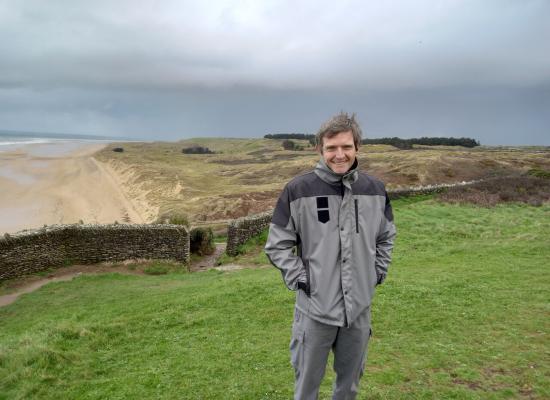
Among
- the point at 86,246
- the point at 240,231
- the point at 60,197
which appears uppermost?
the point at 240,231

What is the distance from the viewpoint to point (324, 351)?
404cm

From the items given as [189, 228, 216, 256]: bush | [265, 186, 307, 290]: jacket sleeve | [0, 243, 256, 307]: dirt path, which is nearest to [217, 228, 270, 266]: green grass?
[0, 243, 256, 307]: dirt path

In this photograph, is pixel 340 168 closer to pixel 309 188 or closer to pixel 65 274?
pixel 309 188

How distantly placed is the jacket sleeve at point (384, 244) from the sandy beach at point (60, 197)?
31.9m

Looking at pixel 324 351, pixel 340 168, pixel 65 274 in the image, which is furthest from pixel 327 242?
pixel 65 274

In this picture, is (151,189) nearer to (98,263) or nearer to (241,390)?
(98,263)

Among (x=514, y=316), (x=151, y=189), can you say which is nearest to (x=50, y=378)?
(x=514, y=316)

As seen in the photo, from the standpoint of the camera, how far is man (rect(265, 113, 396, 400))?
3877mm

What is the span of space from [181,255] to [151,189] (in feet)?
94.4

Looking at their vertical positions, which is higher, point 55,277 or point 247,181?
point 247,181

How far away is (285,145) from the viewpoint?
99062 mm

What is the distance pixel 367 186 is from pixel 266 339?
15.9ft

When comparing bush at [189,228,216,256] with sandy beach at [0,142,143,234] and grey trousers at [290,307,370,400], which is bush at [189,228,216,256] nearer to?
sandy beach at [0,142,143,234]

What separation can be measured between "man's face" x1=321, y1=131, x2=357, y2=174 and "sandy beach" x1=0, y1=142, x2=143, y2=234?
1256 inches
